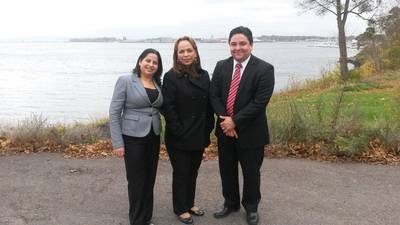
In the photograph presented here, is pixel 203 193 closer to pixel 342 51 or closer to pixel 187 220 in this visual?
pixel 187 220

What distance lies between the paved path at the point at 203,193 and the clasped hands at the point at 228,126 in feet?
3.14

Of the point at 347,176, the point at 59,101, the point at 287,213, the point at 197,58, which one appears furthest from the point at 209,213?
the point at 59,101

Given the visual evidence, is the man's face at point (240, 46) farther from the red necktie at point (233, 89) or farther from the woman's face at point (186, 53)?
the woman's face at point (186, 53)

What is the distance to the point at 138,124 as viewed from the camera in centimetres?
482

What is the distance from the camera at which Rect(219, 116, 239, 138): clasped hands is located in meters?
4.91

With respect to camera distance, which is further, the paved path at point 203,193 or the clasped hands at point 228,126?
the paved path at point 203,193

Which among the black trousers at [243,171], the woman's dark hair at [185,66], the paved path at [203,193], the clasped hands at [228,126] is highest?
the woman's dark hair at [185,66]

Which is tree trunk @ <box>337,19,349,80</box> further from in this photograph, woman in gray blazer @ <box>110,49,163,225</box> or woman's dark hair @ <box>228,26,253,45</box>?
woman in gray blazer @ <box>110,49,163,225</box>

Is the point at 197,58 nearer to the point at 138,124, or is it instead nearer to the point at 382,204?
A: the point at 138,124

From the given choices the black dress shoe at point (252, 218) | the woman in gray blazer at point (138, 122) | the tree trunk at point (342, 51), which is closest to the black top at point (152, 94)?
the woman in gray blazer at point (138, 122)

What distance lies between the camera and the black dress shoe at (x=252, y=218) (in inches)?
200

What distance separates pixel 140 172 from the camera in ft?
16.2

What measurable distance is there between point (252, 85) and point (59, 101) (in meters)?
27.4

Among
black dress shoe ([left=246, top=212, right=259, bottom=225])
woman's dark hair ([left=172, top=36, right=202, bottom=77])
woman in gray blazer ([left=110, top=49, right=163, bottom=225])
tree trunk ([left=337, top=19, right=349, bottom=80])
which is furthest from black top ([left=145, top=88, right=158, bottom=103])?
tree trunk ([left=337, top=19, right=349, bottom=80])
